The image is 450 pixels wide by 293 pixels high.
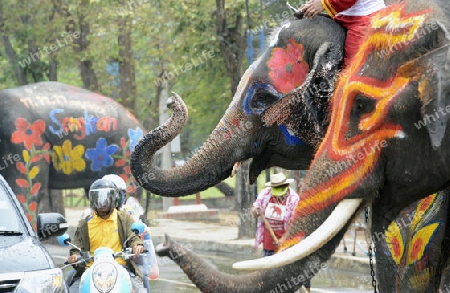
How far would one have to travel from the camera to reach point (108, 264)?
775cm

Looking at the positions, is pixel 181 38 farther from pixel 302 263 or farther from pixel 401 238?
pixel 302 263

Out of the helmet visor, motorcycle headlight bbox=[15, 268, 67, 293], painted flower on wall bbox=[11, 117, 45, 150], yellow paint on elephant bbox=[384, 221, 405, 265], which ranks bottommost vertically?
motorcycle headlight bbox=[15, 268, 67, 293]

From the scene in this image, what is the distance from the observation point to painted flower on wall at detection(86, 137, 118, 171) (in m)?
16.2

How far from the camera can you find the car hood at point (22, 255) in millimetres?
6637

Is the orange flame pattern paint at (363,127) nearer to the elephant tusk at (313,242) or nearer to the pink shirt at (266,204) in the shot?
the elephant tusk at (313,242)

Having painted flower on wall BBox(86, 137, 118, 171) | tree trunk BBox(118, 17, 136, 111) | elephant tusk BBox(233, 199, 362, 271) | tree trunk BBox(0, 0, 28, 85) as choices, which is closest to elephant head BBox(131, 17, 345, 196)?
elephant tusk BBox(233, 199, 362, 271)

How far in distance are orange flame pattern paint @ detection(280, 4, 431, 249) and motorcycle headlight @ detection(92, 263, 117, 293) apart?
252 centimetres

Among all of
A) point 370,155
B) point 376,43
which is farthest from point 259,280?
point 376,43

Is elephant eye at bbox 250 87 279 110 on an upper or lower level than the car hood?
upper

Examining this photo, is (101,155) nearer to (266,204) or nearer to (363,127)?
(266,204)

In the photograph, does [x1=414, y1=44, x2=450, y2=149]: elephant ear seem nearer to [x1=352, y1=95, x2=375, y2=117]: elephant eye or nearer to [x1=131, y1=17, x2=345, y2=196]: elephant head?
[x1=352, y1=95, x2=375, y2=117]: elephant eye

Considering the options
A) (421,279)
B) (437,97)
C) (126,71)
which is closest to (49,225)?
(421,279)

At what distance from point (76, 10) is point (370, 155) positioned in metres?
17.9

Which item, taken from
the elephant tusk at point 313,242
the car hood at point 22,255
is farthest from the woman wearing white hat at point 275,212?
the elephant tusk at point 313,242
